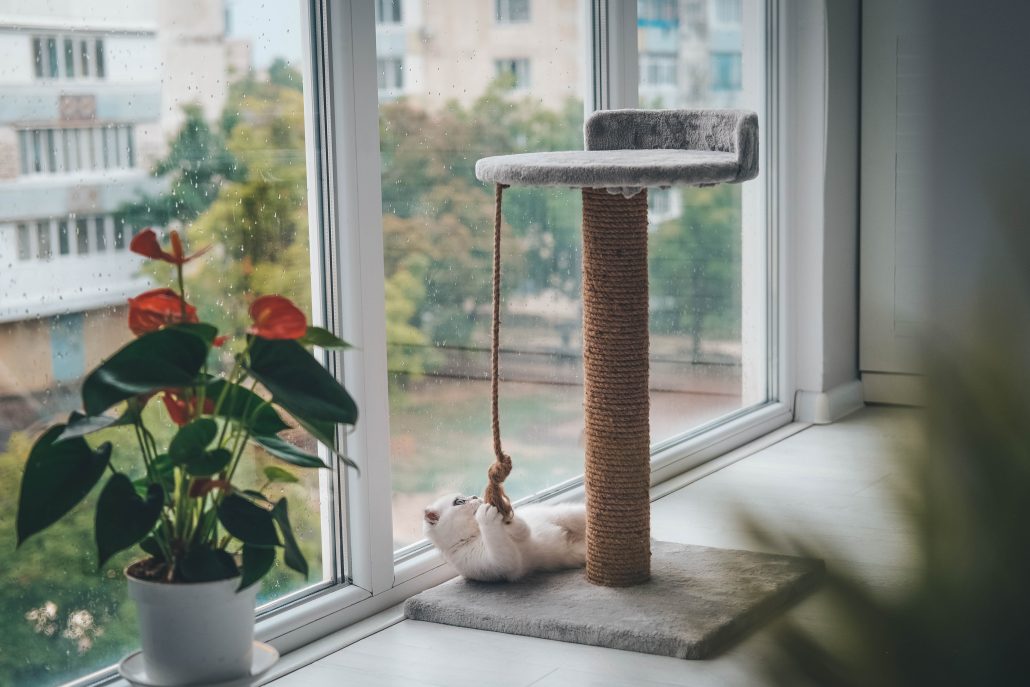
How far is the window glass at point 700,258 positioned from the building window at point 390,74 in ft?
3.36

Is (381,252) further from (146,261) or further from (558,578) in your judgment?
(558,578)

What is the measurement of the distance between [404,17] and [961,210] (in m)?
2.00

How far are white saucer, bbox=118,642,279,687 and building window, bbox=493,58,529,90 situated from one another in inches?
56.3

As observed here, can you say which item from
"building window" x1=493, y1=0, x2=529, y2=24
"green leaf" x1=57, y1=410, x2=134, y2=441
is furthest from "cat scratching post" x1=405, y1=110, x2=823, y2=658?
"green leaf" x1=57, y1=410, x2=134, y2=441

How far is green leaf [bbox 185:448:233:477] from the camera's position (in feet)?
4.26

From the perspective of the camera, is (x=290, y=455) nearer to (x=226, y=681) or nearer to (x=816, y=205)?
(x=226, y=681)

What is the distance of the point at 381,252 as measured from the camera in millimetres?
2119

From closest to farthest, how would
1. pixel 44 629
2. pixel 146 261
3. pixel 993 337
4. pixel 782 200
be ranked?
pixel 993 337
pixel 44 629
pixel 146 261
pixel 782 200

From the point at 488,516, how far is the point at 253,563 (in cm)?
76

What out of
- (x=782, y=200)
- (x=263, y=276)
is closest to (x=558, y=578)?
(x=263, y=276)

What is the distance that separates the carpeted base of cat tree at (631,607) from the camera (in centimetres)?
195

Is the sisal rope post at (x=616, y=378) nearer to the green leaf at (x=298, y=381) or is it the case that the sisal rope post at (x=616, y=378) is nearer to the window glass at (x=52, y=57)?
the green leaf at (x=298, y=381)

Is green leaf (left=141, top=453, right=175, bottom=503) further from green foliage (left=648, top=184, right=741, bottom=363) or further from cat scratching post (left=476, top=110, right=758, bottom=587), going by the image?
green foliage (left=648, top=184, right=741, bottom=363)

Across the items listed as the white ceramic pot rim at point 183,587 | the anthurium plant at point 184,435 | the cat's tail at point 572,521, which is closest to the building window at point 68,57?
the anthurium plant at point 184,435
